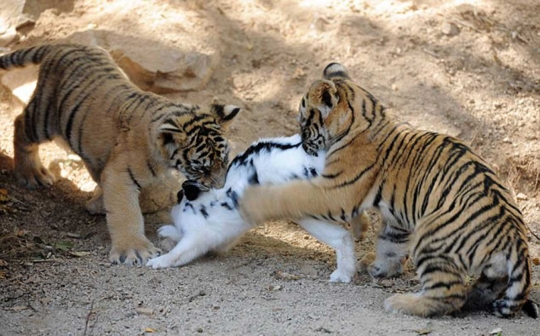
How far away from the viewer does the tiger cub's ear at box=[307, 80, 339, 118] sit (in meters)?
4.93

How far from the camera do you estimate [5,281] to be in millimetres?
4711

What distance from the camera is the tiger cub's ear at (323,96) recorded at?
493 cm

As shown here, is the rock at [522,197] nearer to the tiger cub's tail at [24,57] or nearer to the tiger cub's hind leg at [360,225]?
the tiger cub's hind leg at [360,225]

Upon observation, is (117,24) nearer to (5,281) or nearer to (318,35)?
(318,35)

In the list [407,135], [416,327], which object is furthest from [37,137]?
[416,327]

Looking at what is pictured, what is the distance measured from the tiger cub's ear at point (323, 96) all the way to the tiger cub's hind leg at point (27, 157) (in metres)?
2.42

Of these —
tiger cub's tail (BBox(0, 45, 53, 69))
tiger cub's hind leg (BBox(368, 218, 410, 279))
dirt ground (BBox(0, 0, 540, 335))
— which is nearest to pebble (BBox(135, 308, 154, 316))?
dirt ground (BBox(0, 0, 540, 335))

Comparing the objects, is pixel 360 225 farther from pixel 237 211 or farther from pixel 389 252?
pixel 237 211

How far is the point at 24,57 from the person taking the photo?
6223mm

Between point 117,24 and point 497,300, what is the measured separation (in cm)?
417

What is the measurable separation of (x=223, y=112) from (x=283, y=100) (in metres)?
1.44

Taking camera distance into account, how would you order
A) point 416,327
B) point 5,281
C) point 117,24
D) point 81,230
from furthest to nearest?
point 117,24, point 81,230, point 5,281, point 416,327

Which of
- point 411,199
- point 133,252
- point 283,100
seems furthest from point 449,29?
point 133,252

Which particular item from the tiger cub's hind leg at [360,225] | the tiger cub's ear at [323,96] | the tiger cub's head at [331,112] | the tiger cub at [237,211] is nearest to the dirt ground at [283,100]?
the tiger cub at [237,211]
